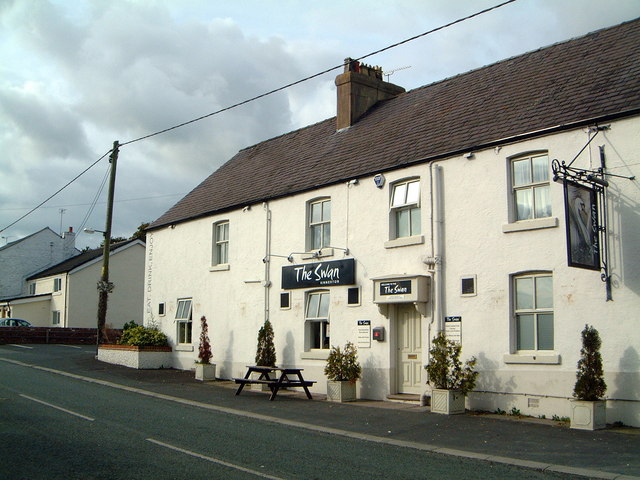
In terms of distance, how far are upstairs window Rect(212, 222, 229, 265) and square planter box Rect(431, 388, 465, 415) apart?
10578mm

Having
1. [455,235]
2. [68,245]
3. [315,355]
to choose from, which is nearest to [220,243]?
[315,355]

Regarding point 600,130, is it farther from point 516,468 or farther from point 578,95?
point 516,468

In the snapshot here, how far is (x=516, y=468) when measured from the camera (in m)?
8.95

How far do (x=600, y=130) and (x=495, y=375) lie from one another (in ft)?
17.5

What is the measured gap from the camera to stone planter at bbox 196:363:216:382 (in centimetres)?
2094

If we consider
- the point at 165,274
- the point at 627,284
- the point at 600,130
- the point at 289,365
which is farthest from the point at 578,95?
the point at 165,274

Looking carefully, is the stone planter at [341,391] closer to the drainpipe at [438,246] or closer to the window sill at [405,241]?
the drainpipe at [438,246]

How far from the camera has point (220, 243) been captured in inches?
902

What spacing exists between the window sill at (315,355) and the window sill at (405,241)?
355 cm

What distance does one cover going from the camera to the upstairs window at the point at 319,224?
18.8 m

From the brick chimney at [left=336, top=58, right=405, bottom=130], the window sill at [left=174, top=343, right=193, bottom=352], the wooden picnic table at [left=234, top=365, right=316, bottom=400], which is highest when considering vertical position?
the brick chimney at [left=336, top=58, right=405, bottom=130]

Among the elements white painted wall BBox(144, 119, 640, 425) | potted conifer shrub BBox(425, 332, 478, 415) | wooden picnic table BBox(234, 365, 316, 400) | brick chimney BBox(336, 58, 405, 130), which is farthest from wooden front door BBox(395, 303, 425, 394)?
brick chimney BBox(336, 58, 405, 130)


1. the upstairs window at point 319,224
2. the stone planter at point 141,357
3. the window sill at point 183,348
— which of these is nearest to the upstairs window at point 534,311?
the upstairs window at point 319,224

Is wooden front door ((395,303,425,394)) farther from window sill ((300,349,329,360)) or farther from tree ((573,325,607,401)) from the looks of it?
tree ((573,325,607,401))
